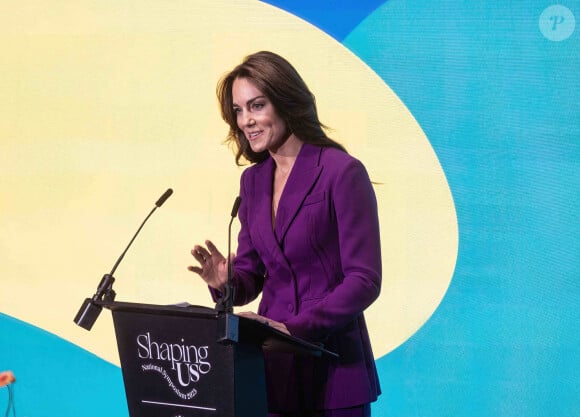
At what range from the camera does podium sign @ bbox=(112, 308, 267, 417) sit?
227 cm

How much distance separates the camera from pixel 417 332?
12.6 feet

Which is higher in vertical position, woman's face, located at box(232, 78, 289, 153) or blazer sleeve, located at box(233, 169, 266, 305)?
woman's face, located at box(232, 78, 289, 153)

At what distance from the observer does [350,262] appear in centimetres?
255

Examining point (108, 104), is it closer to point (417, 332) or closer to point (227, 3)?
point (227, 3)

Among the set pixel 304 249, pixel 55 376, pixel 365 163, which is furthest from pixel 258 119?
pixel 55 376

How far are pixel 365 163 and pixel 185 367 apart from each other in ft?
5.67

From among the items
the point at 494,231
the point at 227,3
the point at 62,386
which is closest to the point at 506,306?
the point at 494,231

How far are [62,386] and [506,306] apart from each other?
2.12m

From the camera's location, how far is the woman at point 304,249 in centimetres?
255

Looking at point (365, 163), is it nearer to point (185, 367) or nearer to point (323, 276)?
point (323, 276)
